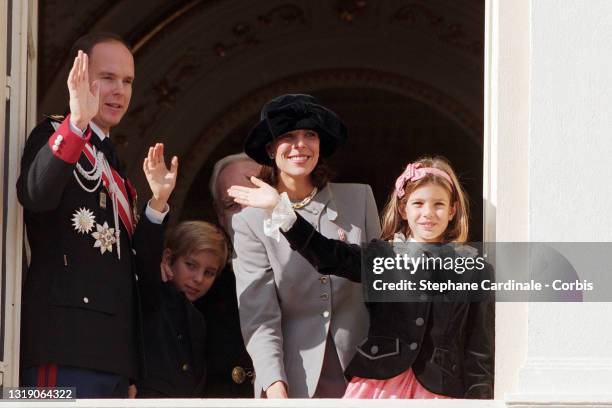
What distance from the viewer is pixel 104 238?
810 centimetres

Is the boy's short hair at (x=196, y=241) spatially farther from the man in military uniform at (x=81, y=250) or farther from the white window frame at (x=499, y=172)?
the white window frame at (x=499, y=172)

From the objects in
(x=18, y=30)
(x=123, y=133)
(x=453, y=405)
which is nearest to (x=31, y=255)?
(x=18, y=30)

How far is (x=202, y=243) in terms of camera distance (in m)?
8.84

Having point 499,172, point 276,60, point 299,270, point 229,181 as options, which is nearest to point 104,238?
point 299,270

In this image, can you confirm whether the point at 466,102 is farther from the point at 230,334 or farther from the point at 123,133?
the point at 230,334

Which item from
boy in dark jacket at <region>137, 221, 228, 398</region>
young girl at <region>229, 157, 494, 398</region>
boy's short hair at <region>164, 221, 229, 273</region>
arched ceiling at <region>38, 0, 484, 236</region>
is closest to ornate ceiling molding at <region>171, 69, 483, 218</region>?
arched ceiling at <region>38, 0, 484, 236</region>

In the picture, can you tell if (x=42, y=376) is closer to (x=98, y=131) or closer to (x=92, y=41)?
(x=98, y=131)

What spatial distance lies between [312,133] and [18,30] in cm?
121

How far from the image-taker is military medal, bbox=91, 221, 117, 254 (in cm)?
808

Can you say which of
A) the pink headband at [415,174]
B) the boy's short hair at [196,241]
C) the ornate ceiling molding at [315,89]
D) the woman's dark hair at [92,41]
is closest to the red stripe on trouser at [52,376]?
the boy's short hair at [196,241]

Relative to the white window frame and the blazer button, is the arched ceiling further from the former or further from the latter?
the white window frame

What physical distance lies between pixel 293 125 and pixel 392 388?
112 centimetres

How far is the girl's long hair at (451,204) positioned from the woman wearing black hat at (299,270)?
0.42ft

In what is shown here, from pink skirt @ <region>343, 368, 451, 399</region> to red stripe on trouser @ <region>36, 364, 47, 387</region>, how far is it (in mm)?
1115
